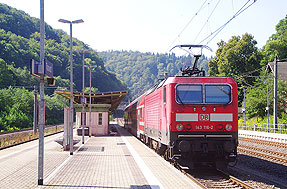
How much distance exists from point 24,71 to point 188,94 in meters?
73.5

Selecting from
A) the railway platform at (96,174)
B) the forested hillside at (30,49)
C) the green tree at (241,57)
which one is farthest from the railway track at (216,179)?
the forested hillside at (30,49)

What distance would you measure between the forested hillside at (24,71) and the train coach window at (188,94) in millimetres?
28124

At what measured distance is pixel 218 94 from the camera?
1222cm

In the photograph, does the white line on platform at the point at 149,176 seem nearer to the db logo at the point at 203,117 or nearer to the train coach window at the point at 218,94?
the db logo at the point at 203,117

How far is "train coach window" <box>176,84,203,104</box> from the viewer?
12.1 metres

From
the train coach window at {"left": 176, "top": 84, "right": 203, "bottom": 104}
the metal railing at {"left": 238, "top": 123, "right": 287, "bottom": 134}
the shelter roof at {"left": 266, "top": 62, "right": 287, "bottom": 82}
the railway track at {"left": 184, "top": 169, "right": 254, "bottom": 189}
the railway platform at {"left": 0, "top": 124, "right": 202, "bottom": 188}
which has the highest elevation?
the shelter roof at {"left": 266, "top": 62, "right": 287, "bottom": 82}

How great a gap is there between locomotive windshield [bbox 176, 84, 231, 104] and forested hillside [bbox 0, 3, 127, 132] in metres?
28.2

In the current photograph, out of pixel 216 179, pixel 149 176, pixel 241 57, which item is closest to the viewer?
pixel 149 176

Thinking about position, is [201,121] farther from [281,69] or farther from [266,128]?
[281,69]

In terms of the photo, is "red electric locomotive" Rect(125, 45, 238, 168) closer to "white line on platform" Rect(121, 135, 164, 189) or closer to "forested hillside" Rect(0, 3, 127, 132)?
"white line on platform" Rect(121, 135, 164, 189)

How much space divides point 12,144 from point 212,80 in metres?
16.6

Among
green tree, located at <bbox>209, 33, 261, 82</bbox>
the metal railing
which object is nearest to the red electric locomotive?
the metal railing

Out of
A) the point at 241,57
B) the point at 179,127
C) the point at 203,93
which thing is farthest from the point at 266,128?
the point at 241,57

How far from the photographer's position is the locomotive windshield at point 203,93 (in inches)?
476
